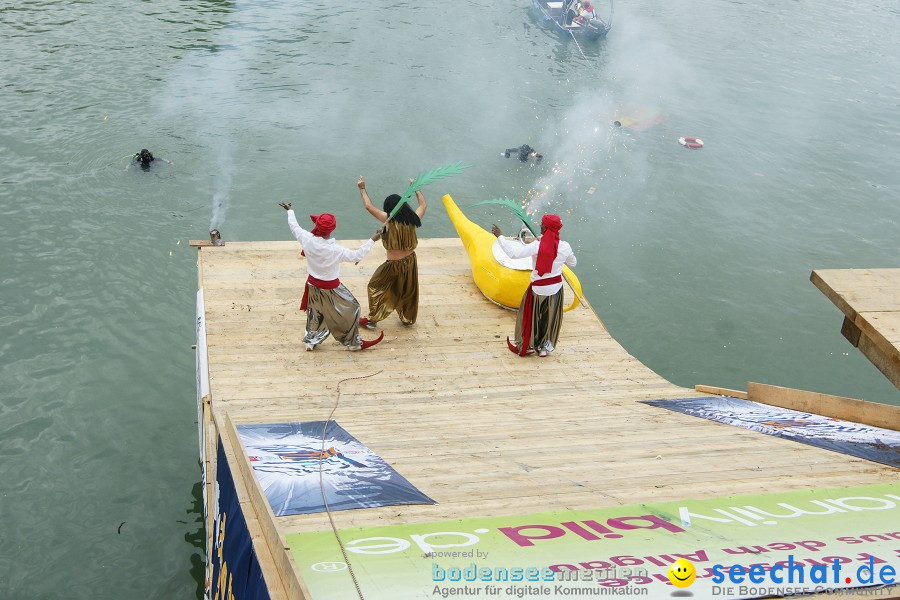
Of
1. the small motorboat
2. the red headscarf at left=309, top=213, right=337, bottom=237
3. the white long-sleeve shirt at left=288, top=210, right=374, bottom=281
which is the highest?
the small motorboat

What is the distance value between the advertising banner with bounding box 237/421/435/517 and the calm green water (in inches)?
118

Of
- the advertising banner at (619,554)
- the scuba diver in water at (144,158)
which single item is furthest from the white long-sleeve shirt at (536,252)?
the scuba diver in water at (144,158)

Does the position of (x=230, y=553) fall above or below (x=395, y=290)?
above

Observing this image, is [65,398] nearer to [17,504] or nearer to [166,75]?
[17,504]

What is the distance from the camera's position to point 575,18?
27.1 meters

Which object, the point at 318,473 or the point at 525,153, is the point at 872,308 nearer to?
the point at 318,473

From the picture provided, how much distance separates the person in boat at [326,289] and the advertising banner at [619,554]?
14.9 feet

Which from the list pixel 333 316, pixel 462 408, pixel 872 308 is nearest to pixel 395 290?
pixel 333 316

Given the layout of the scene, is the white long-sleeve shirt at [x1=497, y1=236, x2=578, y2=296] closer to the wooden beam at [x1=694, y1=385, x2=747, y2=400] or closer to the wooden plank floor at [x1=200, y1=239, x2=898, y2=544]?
the wooden plank floor at [x1=200, y1=239, x2=898, y2=544]

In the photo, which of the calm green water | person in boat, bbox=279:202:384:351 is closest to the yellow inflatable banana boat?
person in boat, bbox=279:202:384:351

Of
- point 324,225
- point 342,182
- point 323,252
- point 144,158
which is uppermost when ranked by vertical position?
point 324,225

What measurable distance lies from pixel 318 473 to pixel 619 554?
214 cm

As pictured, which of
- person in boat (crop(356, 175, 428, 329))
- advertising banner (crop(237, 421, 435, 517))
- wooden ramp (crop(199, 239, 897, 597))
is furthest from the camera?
person in boat (crop(356, 175, 428, 329))

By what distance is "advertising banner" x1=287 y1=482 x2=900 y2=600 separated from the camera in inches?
165
